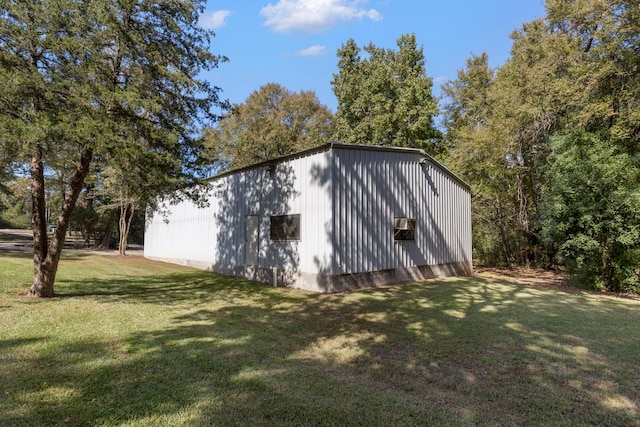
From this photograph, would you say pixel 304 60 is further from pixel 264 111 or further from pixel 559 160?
pixel 559 160

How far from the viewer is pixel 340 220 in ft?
30.1

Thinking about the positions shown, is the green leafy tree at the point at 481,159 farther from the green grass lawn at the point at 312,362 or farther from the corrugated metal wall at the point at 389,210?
the green grass lawn at the point at 312,362

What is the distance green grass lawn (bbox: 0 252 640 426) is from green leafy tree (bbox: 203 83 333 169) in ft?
68.2

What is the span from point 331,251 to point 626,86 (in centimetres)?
1132

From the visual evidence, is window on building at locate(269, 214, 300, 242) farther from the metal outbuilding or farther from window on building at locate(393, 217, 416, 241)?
window on building at locate(393, 217, 416, 241)

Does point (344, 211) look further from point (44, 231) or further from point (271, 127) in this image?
point (271, 127)

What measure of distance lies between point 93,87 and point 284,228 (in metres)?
5.93

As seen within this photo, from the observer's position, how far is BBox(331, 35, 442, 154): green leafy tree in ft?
69.2

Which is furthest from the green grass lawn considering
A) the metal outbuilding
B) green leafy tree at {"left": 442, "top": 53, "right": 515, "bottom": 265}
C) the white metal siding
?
green leafy tree at {"left": 442, "top": 53, "right": 515, "bottom": 265}

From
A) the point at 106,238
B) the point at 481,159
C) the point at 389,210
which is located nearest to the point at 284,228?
the point at 389,210

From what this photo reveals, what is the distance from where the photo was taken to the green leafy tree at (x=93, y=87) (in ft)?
→ 18.9

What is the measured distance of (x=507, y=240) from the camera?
17531 millimetres

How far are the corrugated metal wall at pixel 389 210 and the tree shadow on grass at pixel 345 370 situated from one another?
277 cm

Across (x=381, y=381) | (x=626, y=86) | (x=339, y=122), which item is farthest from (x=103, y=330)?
(x=339, y=122)
